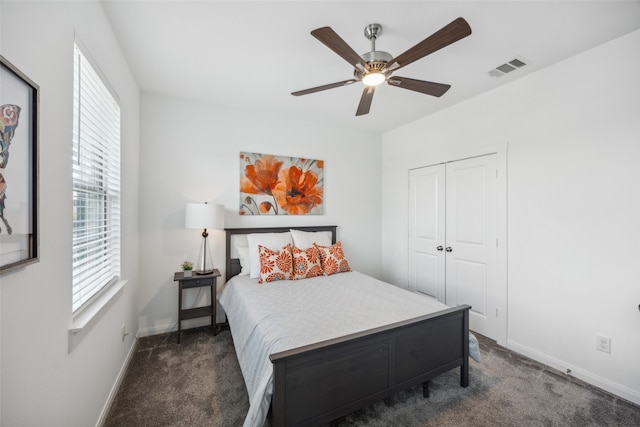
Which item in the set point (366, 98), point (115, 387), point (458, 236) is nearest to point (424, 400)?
point (458, 236)

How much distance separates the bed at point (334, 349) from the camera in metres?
1.47

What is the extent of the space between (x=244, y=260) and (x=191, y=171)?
1231mm

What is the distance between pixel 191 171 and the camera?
10.6ft

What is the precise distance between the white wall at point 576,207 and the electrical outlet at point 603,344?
0.10 feet

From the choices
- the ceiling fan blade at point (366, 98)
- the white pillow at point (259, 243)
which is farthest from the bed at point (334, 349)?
the ceiling fan blade at point (366, 98)

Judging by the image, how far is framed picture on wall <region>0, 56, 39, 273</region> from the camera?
2.75ft

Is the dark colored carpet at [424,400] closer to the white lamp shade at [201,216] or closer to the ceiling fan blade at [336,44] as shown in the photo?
the white lamp shade at [201,216]

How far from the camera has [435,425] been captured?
175cm

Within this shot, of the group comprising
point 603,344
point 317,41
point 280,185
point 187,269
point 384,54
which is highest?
point 317,41

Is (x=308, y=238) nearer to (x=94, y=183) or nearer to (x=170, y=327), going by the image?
(x=170, y=327)

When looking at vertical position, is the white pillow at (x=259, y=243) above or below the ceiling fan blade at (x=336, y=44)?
below

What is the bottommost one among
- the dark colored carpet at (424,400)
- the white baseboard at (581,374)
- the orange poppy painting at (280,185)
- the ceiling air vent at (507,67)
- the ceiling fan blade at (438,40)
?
the dark colored carpet at (424,400)

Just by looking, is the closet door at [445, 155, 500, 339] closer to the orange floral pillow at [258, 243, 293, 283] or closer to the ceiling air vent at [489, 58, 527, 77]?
the ceiling air vent at [489, 58, 527, 77]

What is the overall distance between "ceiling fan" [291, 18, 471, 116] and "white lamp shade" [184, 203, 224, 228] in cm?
187
